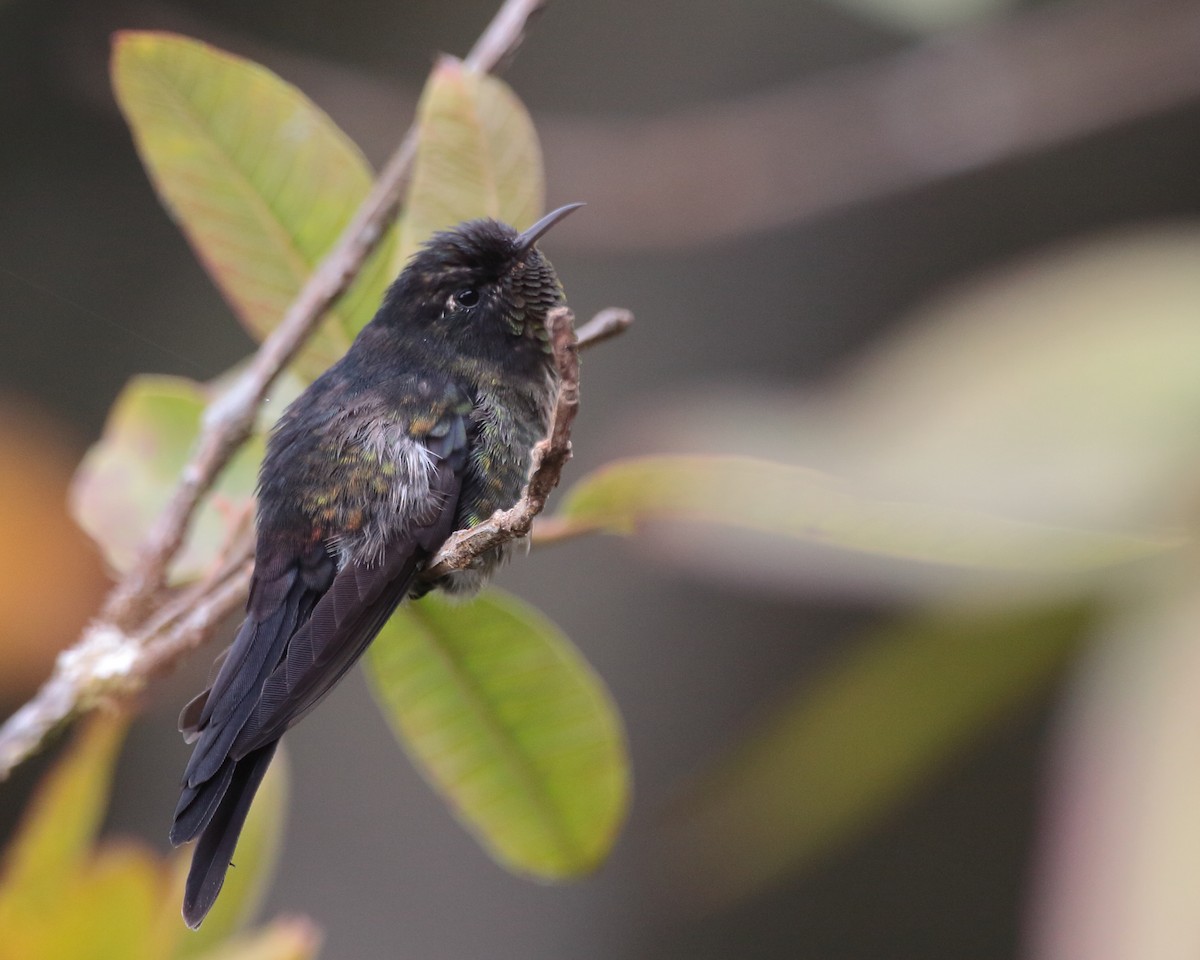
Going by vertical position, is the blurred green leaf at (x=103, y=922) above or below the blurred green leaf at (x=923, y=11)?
below

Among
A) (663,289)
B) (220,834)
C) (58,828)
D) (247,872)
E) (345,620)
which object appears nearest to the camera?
(220,834)

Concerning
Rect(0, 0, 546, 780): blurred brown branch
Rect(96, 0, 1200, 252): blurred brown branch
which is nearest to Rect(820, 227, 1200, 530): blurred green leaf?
Rect(0, 0, 546, 780): blurred brown branch

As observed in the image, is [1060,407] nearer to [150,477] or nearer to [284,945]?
[284,945]

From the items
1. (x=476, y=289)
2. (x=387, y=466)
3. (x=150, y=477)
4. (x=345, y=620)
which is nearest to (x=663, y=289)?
(x=150, y=477)

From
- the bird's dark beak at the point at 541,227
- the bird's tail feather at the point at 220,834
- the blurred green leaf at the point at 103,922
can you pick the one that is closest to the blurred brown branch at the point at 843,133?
the bird's dark beak at the point at 541,227

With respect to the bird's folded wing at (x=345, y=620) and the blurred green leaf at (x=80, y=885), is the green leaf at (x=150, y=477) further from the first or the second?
the bird's folded wing at (x=345, y=620)

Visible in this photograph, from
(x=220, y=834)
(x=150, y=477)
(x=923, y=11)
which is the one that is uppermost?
(x=923, y=11)
